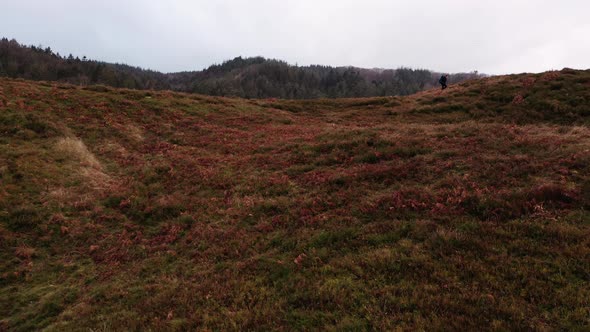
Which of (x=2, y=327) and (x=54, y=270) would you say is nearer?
(x=2, y=327)

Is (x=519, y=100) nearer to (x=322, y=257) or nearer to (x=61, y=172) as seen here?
(x=322, y=257)

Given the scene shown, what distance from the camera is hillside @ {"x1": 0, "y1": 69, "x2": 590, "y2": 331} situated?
24.5ft

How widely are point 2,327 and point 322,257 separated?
30.2ft

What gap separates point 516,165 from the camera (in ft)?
43.1

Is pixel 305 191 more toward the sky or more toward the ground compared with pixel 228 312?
more toward the sky

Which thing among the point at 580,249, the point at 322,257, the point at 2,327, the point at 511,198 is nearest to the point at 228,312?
the point at 322,257

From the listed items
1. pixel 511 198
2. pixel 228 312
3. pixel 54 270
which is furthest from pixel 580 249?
pixel 54 270

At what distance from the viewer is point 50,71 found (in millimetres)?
136375

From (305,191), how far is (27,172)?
1532 cm

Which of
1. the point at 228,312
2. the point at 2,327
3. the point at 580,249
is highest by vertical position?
the point at 580,249

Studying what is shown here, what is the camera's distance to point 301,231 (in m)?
11.5

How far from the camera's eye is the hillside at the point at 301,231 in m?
7.46

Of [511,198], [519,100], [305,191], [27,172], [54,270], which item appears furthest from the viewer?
[519,100]

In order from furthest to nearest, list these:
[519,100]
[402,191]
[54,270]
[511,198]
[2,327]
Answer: [519,100] < [402,191] < [54,270] < [511,198] < [2,327]
